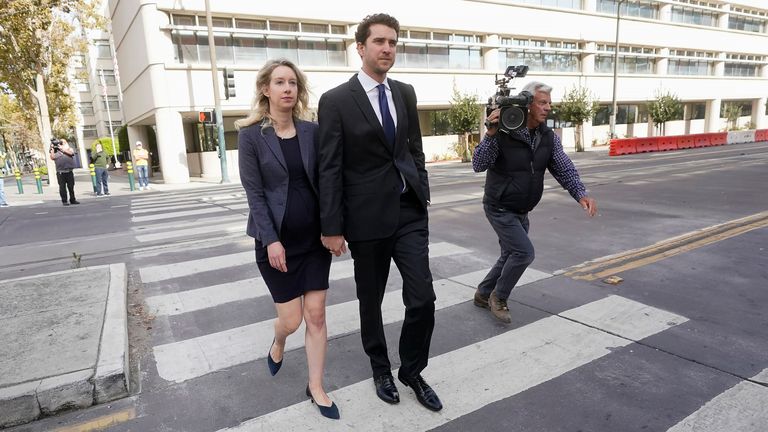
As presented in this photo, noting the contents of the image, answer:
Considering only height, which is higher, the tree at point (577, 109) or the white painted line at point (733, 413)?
the tree at point (577, 109)

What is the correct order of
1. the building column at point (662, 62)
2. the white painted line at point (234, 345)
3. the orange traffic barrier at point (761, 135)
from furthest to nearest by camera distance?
the building column at point (662, 62) < the orange traffic barrier at point (761, 135) < the white painted line at point (234, 345)

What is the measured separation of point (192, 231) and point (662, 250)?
24.6ft

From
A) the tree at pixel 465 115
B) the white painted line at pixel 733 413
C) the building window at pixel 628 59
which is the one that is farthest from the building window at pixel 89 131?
the white painted line at pixel 733 413

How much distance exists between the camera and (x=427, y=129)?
31.8m

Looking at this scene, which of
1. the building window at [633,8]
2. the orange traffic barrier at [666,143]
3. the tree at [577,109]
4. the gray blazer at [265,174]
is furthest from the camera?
the building window at [633,8]

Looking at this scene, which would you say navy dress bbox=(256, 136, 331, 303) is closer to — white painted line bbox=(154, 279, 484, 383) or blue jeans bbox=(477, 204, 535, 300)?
white painted line bbox=(154, 279, 484, 383)

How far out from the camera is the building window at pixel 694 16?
42.1 metres

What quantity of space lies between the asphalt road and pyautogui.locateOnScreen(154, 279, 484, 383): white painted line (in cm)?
2

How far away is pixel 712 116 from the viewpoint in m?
45.8

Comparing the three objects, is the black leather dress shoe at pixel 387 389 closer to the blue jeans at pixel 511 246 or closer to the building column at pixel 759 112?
the blue jeans at pixel 511 246

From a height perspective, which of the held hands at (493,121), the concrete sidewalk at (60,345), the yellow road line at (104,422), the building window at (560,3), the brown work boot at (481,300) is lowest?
the yellow road line at (104,422)

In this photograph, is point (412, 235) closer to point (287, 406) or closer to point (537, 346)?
point (287, 406)

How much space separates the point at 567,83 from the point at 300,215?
120 feet

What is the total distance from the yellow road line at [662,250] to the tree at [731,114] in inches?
1892
